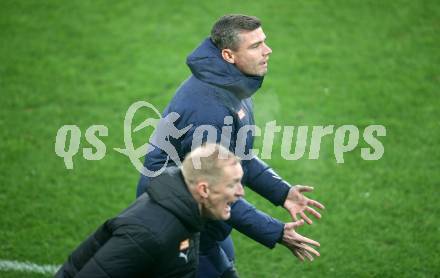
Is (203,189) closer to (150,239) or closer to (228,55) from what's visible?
(150,239)

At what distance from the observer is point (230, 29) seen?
5066 mm

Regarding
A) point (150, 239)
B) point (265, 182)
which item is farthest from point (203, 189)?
point (265, 182)

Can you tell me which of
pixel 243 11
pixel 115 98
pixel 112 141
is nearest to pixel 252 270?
pixel 112 141

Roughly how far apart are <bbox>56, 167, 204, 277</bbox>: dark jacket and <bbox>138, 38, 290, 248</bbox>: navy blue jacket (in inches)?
26.9

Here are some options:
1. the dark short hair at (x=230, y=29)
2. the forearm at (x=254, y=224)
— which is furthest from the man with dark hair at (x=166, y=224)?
the dark short hair at (x=230, y=29)

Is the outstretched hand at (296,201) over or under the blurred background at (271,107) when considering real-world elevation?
over

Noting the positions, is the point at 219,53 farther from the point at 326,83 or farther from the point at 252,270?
the point at 326,83

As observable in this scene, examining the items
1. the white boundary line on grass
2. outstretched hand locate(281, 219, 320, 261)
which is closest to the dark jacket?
outstretched hand locate(281, 219, 320, 261)

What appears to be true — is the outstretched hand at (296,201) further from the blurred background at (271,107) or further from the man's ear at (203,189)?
the man's ear at (203,189)

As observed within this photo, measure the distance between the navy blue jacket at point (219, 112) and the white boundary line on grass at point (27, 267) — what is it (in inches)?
66.2

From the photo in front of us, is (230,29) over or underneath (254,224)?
over

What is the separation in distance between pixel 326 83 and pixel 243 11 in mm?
2574

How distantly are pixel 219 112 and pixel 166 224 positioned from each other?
3.86ft

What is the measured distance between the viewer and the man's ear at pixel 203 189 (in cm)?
392
